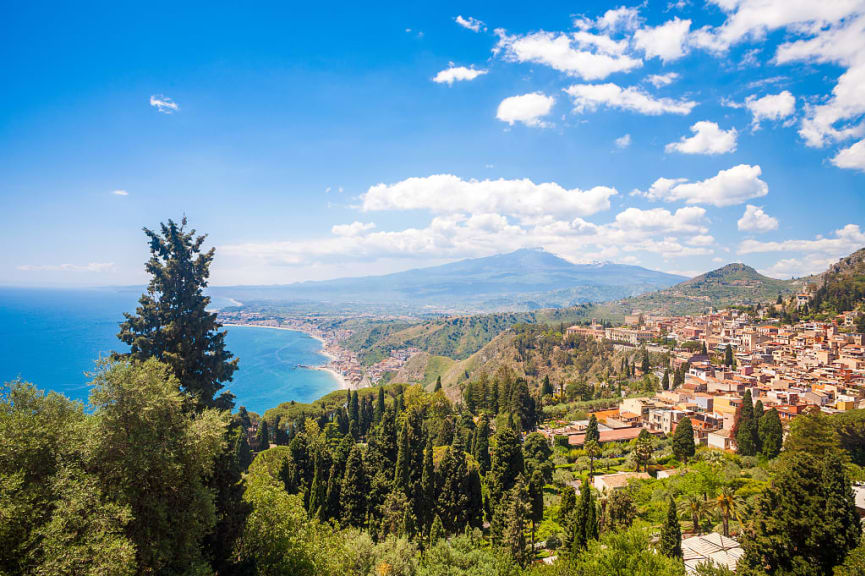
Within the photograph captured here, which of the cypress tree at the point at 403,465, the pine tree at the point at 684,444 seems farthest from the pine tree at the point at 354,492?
the pine tree at the point at 684,444

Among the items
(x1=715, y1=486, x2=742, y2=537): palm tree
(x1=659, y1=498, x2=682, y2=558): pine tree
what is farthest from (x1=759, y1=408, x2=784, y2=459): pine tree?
(x1=659, y1=498, x2=682, y2=558): pine tree

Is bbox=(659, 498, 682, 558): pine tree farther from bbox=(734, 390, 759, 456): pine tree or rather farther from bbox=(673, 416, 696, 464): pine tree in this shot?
bbox=(734, 390, 759, 456): pine tree

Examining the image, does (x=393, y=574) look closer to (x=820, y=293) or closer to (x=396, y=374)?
(x=820, y=293)

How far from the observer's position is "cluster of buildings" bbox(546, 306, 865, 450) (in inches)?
1722

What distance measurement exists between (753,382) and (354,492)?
56.0 m

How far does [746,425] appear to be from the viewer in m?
35.0

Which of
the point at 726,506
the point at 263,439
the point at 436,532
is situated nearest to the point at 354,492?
the point at 436,532

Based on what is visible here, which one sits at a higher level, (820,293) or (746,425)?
(820,293)

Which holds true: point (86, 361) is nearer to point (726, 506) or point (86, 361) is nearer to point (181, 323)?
point (181, 323)

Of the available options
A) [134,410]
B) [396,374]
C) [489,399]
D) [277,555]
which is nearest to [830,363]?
[489,399]

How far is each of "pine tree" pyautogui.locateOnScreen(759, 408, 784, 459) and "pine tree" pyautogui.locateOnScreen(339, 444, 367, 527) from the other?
104 ft

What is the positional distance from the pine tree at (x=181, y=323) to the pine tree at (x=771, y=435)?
39037mm

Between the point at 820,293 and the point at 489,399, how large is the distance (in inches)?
3149

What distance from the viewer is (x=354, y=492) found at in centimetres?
2775
